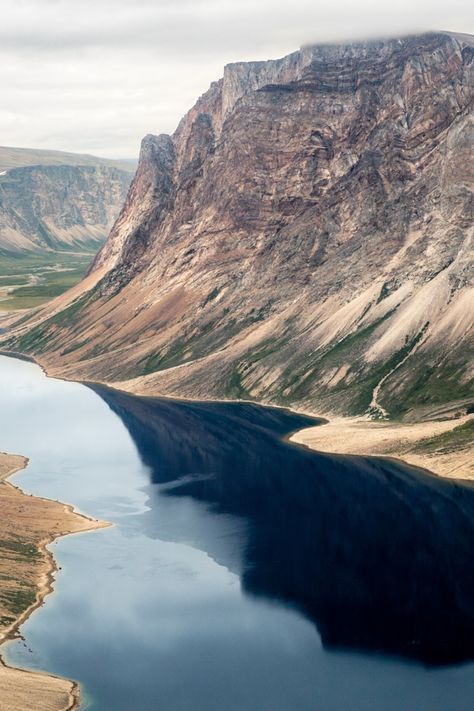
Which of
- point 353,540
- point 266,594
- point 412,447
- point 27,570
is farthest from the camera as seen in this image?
point 412,447

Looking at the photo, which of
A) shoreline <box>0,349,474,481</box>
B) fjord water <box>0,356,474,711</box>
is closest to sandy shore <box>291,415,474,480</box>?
shoreline <box>0,349,474,481</box>

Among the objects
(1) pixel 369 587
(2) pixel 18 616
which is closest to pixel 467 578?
(1) pixel 369 587

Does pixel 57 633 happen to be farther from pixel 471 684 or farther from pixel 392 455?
pixel 392 455

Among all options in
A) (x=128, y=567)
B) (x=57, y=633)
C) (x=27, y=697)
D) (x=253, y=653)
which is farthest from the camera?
(x=128, y=567)

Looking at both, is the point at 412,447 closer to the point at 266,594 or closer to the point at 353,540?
the point at 353,540

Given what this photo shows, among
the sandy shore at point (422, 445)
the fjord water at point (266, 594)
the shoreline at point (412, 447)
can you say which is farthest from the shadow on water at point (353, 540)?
the sandy shore at point (422, 445)

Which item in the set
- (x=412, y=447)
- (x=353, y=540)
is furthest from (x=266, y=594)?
(x=412, y=447)
